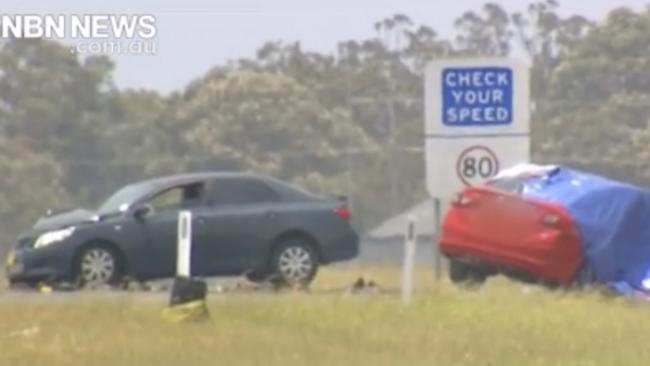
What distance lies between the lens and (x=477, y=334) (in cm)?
1706

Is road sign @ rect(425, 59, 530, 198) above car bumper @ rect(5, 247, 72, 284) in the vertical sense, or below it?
above

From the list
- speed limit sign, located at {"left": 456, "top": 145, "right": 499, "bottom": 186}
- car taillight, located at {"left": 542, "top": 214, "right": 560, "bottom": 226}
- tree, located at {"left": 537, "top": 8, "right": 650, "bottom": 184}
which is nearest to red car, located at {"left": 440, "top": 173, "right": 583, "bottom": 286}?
car taillight, located at {"left": 542, "top": 214, "right": 560, "bottom": 226}

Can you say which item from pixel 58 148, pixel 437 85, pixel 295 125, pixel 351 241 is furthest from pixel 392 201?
pixel 437 85

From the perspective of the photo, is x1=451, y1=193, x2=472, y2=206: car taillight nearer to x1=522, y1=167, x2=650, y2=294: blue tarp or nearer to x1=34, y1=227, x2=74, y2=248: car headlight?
x1=522, y1=167, x2=650, y2=294: blue tarp

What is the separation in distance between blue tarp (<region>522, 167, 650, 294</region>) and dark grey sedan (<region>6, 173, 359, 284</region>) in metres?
3.42

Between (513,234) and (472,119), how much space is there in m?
1.40

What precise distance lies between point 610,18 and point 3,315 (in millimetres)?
39201

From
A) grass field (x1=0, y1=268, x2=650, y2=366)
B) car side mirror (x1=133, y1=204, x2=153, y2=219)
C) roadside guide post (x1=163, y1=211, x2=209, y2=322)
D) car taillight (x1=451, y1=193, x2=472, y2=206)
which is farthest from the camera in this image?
car side mirror (x1=133, y1=204, x2=153, y2=219)

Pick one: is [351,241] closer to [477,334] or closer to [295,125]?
[477,334]

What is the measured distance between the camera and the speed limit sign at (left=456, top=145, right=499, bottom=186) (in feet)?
76.1

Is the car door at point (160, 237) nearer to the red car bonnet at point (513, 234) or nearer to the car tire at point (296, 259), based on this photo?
the car tire at point (296, 259)

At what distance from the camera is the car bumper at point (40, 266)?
24.9 meters

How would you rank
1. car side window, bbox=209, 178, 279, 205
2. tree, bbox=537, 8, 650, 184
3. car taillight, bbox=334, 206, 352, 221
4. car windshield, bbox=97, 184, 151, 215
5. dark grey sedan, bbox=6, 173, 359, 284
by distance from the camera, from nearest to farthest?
dark grey sedan, bbox=6, 173, 359, 284
car windshield, bbox=97, 184, 151, 215
car side window, bbox=209, 178, 279, 205
car taillight, bbox=334, 206, 352, 221
tree, bbox=537, 8, 650, 184

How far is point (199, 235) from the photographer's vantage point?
25656 mm
